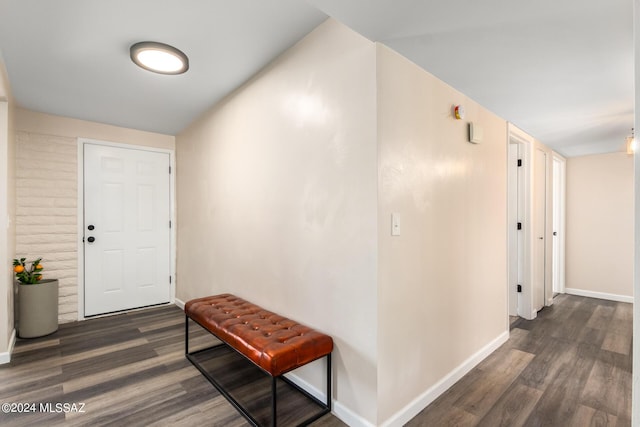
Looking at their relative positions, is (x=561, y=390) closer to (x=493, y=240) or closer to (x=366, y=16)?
(x=493, y=240)

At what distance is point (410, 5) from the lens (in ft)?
4.48

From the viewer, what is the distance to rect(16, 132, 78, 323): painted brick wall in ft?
10.5

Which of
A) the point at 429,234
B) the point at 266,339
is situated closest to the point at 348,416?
the point at 266,339

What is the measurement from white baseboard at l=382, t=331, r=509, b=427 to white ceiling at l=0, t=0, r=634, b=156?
203cm

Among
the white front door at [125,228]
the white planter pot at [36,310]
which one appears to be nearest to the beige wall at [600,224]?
the white front door at [125,228]

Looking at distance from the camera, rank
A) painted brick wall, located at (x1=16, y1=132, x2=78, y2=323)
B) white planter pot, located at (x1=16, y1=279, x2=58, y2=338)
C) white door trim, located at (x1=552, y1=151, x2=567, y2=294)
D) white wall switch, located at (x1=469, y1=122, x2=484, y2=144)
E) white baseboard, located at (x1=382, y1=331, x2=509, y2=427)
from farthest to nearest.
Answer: white door trim, located at (x1=552, y1=151, x2=567, y2=294)
painted brick wall, located at (x1=16, y1=132, x2=78, y2=323)
white planter pot, located at (x1=16, y1=279, x2=58, y2=338)
white wall switch, located at (x1=469, y1=122, x2=484, y2=144)
white baseboard, located at (x1=382, y1=331, x2=509, y2=427)

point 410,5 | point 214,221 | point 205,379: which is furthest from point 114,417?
point 410,5

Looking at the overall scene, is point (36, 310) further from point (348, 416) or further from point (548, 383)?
point (548, 383)

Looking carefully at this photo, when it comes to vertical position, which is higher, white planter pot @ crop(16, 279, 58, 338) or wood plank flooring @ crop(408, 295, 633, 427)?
white planter pot @ crop(16, 279, 58, 338)

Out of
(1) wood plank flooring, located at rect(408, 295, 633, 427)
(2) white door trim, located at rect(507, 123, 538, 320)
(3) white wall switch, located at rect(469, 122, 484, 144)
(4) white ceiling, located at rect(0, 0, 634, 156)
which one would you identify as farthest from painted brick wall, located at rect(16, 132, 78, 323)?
(2) white door trim, located at rect(507, 123, 538, 320)

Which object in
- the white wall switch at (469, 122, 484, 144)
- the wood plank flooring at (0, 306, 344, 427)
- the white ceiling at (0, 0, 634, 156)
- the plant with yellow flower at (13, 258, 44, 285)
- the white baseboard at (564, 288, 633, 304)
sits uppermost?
the white ceiling at (0, 0, 634, 156)

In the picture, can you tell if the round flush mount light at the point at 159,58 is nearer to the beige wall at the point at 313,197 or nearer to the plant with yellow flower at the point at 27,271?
the beige wall at the point at 313,197

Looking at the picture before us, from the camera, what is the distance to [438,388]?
6.66 feet

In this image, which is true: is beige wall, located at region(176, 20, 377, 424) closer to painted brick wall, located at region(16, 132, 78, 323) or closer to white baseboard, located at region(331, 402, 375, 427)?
white baseboard, located at region(331, 402, 375, 427)
